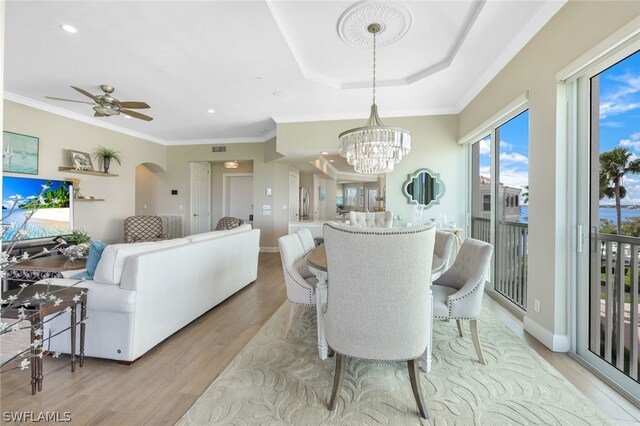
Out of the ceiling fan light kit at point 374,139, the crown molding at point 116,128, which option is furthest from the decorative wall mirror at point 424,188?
the crown molding at point 116,128

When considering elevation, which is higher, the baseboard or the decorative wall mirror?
the decorative wall mirror

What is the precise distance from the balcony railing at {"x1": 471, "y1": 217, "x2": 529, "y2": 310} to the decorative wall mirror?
972mm

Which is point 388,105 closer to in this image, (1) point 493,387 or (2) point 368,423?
(1) point 493,387

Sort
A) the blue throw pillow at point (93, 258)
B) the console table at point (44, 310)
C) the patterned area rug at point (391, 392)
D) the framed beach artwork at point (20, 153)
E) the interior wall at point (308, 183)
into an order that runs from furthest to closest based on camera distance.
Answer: the interior wall at point (308, 183)
the framed beach artwork at point (20, 153)
the blue throw pillow at point (93, 258)
the console table at point (44, 310)
the patterned area rug at point (391, 392)

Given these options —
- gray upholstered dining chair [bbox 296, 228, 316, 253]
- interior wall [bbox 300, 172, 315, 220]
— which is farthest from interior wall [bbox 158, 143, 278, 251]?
gray upholstered dining chair [bbox 296, 228, 316, 253]

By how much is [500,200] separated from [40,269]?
5.26m

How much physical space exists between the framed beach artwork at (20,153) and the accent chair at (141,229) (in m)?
1.82

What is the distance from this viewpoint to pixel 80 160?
506 centimetres

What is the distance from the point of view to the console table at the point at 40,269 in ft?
9.88

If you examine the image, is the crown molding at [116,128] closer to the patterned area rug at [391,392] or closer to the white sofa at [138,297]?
the white sofa at [138,297]

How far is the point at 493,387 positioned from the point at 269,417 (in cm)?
147

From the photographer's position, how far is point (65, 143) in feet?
16.2

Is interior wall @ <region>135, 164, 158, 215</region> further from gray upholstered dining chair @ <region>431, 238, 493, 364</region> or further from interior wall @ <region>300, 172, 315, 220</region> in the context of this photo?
gray upholstered dining chair @ <region>431, 238, 493, 364</region>

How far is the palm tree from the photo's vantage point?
1954mm
